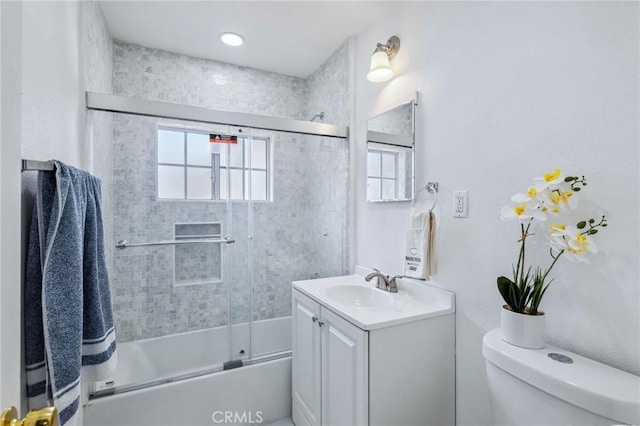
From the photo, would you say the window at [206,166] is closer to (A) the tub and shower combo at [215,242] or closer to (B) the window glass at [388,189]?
(A) the tub and shower combo at [215,242]

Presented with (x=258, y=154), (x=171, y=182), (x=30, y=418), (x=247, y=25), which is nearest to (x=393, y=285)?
(x=258, y=154)

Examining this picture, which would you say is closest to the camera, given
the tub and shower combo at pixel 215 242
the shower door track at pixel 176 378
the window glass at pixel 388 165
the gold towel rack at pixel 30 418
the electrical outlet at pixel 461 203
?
the gold towel rack at pixel 30 418

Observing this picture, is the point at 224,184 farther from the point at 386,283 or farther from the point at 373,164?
the point at 386,283

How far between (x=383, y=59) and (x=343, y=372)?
1.63m

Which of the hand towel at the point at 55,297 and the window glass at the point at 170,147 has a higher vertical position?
the window glass at the point at 170,147

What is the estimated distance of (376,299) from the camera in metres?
1.70

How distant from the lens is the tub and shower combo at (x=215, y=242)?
72.9 inches

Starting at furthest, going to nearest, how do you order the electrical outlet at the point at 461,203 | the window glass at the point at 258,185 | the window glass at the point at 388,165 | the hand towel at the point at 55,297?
the window glass at the point at 258,185, the window glass at the point at 388,165, the electrical outlet at the point at 461,203, the hand towel at the point at 55,297

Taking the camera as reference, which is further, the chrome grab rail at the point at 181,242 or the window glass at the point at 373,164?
the chrome grab rail at the point at 181,242

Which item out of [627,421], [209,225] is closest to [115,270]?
[209,225]

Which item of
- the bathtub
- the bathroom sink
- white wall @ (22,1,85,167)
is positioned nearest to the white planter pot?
the bathroom sink

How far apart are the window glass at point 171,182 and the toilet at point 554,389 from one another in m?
2.09

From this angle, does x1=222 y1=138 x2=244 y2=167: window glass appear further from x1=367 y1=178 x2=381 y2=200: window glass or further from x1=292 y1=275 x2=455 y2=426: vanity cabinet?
x1=292 y1=275 x2=455 y2=426: vanity cabinet

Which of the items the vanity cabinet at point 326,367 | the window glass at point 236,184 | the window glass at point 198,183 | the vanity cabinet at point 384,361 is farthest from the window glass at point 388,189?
the window glass at point 198,183
